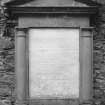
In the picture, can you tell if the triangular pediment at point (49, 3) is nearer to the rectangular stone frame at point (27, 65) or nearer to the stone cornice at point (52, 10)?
the stone cornice at point (52, 10)

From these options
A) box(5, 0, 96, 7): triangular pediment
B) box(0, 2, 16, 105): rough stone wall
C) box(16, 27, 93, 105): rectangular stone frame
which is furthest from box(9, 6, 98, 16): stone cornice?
box(0, 2, 16, 105): rough stone wall

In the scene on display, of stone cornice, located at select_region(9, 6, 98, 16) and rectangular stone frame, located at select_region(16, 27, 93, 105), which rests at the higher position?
stone cornice, located at select_region(9, 6, 98, 16)

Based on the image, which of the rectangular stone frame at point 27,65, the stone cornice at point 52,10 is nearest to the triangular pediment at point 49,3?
the stone cornice at point 52,10

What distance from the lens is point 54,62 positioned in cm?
500

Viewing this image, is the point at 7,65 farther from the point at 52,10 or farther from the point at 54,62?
the point at 52,10

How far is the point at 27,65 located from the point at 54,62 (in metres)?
0.52

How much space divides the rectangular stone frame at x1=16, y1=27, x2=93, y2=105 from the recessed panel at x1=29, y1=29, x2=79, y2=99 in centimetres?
10

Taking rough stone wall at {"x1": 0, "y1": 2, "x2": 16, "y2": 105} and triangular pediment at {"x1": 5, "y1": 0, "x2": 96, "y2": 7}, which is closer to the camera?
triangular pediment at {"x1": 5, "y1": 0, "x2": 96, "y2": 7}

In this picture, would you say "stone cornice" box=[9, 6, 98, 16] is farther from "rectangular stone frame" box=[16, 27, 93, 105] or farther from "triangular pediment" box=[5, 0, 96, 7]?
"rectangular stone frame" box=[16, 27, 93, 105]

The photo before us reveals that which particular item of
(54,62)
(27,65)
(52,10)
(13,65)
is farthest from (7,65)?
(52,10)

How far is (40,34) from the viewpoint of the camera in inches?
196

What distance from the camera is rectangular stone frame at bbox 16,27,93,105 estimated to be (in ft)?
16.1

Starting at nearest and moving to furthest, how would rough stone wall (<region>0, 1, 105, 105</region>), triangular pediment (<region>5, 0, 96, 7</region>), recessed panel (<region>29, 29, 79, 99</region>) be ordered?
triangular pediment (<region>5, 0, 96, 7</region>) → recessed panel (<region>29, 29, 79, 99</region>) → rough stone wall (<region>0, 1, 105, 105</region>)

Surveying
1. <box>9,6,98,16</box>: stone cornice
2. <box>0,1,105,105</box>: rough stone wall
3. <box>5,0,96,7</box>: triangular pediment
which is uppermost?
<box>5,0,96,7</box>: triangular pediment
